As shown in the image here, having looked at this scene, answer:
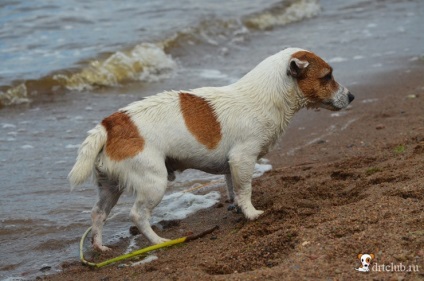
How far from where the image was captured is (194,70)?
13.5m

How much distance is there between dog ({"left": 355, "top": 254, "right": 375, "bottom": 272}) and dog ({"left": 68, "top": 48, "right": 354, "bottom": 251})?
5.60 ft

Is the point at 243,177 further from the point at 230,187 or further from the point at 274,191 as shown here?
the point at 274,191

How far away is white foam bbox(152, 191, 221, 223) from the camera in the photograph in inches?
262

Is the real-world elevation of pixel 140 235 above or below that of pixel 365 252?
below

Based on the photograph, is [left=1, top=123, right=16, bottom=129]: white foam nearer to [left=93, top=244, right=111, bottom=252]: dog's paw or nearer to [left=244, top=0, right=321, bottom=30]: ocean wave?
[left=93, top=244, right=111, bottom=252]: dog's paw

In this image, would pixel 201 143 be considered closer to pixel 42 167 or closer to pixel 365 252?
pixel 365 252

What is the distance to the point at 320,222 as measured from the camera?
511 cm

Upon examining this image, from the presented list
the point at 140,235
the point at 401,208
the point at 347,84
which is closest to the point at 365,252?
the point at 401,208

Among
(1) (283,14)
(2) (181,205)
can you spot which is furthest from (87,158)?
(1) (283,14)

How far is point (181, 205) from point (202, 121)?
1.40 m

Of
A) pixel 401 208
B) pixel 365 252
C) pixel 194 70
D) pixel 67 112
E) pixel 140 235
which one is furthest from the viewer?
pixel 194 70

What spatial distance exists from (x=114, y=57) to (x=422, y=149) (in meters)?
8.28

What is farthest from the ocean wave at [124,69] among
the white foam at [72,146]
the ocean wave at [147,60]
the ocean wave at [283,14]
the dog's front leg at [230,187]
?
the dog's front leg at [230,187]

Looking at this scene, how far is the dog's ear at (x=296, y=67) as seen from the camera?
230 inches
